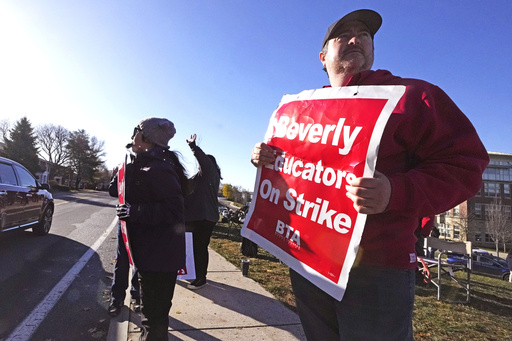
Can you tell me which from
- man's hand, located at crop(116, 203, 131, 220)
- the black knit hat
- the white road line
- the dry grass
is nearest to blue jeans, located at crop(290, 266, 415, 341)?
man's hand, located at crop(116, 203, 131, 220)

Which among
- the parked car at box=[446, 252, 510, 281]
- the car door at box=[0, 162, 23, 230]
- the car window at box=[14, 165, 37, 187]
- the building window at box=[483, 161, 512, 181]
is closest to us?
the car door at box=[0, 162, 23, 230]

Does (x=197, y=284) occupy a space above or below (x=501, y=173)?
below

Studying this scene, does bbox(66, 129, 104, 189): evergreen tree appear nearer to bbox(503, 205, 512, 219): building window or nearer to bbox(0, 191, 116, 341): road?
bbox(0, 191, 116, 341): road

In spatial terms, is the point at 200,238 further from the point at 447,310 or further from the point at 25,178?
the point at 25,178

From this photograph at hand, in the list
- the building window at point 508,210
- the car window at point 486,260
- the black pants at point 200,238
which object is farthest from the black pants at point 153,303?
the building window at point 508,210

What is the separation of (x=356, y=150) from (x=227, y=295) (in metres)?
3.79

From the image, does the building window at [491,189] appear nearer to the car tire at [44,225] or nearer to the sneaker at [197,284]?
the sneaker at [197,284]

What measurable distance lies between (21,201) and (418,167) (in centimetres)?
859

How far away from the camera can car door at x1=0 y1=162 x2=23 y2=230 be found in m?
6.39

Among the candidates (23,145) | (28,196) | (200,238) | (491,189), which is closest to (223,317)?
(200,238)

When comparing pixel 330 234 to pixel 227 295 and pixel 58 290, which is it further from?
pixel 58 290

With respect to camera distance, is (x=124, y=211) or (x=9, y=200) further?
(x=9, y=200)

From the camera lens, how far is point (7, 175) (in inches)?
273

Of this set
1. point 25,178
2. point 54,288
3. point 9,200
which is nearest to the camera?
point 54,288
